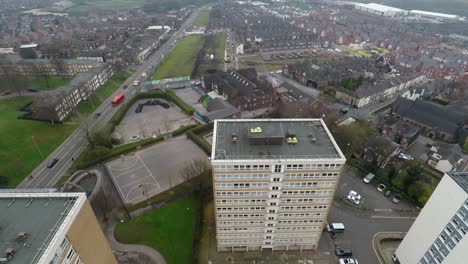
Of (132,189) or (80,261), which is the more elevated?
(80,261)

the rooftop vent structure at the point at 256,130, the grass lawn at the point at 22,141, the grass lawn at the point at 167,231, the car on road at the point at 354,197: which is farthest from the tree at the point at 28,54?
the car on road at the point at 354,197

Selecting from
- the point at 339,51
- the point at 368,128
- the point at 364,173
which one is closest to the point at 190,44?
the point at 339,51

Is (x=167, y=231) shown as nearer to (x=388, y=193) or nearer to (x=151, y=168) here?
(x=151, y=168)

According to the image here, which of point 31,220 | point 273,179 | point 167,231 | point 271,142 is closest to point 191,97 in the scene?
point 167,231

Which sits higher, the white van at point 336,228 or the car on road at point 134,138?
the white van at point 336,228

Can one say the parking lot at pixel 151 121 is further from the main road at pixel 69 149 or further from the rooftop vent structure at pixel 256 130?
the rooftop vent structure at pixel 256 130

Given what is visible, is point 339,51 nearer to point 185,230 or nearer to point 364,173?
point 364,173

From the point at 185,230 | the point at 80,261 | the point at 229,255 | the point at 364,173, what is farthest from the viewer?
the point at 364,173

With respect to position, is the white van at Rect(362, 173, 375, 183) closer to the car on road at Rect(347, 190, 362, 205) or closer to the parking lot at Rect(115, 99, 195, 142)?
the car on road at Rect(347, 190, 362, 205)
